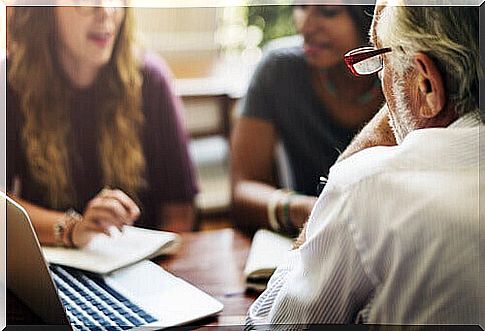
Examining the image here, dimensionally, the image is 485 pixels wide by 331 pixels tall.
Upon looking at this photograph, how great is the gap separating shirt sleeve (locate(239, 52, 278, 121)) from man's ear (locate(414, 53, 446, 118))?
0.26 meters

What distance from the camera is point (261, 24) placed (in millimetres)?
1384

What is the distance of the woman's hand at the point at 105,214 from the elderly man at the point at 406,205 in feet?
0.88

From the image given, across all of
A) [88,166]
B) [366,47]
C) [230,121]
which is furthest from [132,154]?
[366,47]

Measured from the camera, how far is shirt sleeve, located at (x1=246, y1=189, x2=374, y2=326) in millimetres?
1165

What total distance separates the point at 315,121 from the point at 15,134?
0.50m

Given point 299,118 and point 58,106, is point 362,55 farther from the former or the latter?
point 58,106

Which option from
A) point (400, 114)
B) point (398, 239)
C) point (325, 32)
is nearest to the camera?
point (398, 239)

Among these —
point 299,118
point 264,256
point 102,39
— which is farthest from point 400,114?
point 102,39

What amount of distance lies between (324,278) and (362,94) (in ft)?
1.09

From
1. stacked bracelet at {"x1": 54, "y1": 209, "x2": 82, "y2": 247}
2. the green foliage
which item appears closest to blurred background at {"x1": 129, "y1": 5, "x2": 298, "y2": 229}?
the green foliage

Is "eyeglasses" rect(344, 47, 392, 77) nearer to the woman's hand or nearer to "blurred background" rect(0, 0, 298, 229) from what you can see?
"blurred background" rect(0, 0, 298, 229)

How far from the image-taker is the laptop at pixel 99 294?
133 centimetres

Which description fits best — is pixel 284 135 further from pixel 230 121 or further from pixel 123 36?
pixel 123 36

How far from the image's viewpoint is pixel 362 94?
1.35 m
